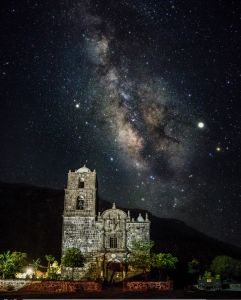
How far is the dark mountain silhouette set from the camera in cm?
7981

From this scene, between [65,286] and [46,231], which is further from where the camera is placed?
[46,231]

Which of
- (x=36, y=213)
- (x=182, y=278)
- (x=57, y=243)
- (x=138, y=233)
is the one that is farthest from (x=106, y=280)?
(x=36, y=213)

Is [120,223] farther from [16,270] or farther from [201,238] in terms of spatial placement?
[201,238]

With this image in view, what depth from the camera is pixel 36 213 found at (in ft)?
309

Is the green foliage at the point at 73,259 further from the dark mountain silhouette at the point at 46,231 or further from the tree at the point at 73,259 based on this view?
the dark mountain silhouette at the point at 46,231

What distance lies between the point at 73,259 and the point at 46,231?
55.6 meters

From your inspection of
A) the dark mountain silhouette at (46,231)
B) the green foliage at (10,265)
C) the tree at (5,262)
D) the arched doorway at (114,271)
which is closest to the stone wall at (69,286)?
the green foliage at (10,265)

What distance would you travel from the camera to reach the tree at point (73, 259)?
35.9 m

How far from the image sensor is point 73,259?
3597 cm

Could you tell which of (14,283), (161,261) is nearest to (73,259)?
(14,283)

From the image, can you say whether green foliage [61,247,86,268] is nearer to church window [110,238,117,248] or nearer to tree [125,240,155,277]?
church window [110,238,117,248]

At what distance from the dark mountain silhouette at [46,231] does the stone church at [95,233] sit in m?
43.2

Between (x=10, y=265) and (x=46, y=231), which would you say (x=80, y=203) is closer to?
(x=10, y=265)

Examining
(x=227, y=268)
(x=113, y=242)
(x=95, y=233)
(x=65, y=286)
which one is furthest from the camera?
(x=227, y=268)
